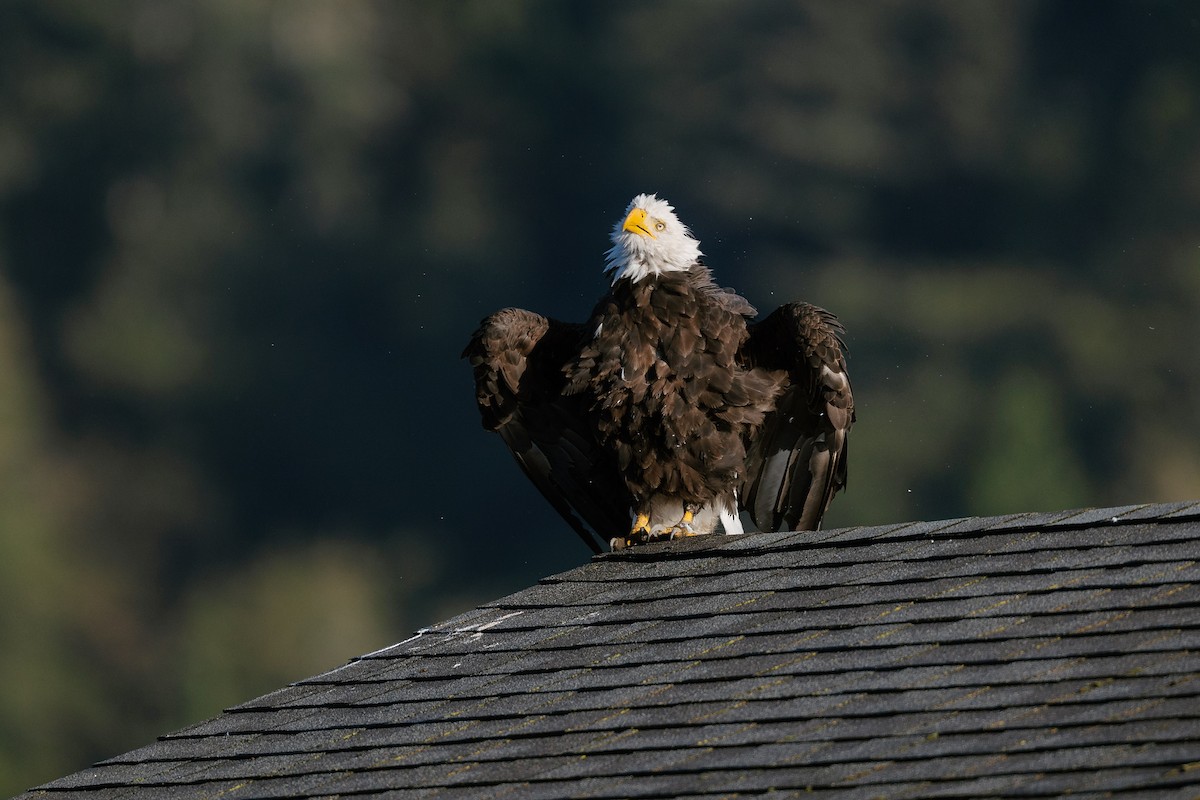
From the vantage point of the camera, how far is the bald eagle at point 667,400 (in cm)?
712

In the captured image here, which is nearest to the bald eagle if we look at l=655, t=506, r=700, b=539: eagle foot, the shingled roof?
l=655, t=506, r=700, b=539: eagle foot

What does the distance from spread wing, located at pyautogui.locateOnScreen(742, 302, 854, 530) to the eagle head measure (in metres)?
0.42

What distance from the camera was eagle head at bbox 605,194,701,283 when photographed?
7.45m

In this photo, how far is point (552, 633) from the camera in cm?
541

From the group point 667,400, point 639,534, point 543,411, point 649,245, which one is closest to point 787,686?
point 667,400

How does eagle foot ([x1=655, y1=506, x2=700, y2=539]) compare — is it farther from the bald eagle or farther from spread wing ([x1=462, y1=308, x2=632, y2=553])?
spread wing ([x1=462, y1=308, x2=632, y2=553])

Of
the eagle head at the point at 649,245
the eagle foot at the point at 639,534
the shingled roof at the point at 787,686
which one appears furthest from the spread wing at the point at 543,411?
the shingled roof at the point at 787,686

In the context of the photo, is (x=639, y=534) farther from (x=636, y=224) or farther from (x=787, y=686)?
(x=787, y=686)

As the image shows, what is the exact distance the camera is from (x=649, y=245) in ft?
24.5

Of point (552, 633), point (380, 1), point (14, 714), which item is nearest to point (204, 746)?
point (552, 633)

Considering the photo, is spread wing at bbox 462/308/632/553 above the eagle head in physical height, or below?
below

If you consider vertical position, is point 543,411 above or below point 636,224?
below

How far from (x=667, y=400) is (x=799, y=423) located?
0.94m

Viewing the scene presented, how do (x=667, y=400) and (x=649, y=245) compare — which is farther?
(x=649, y=245)
